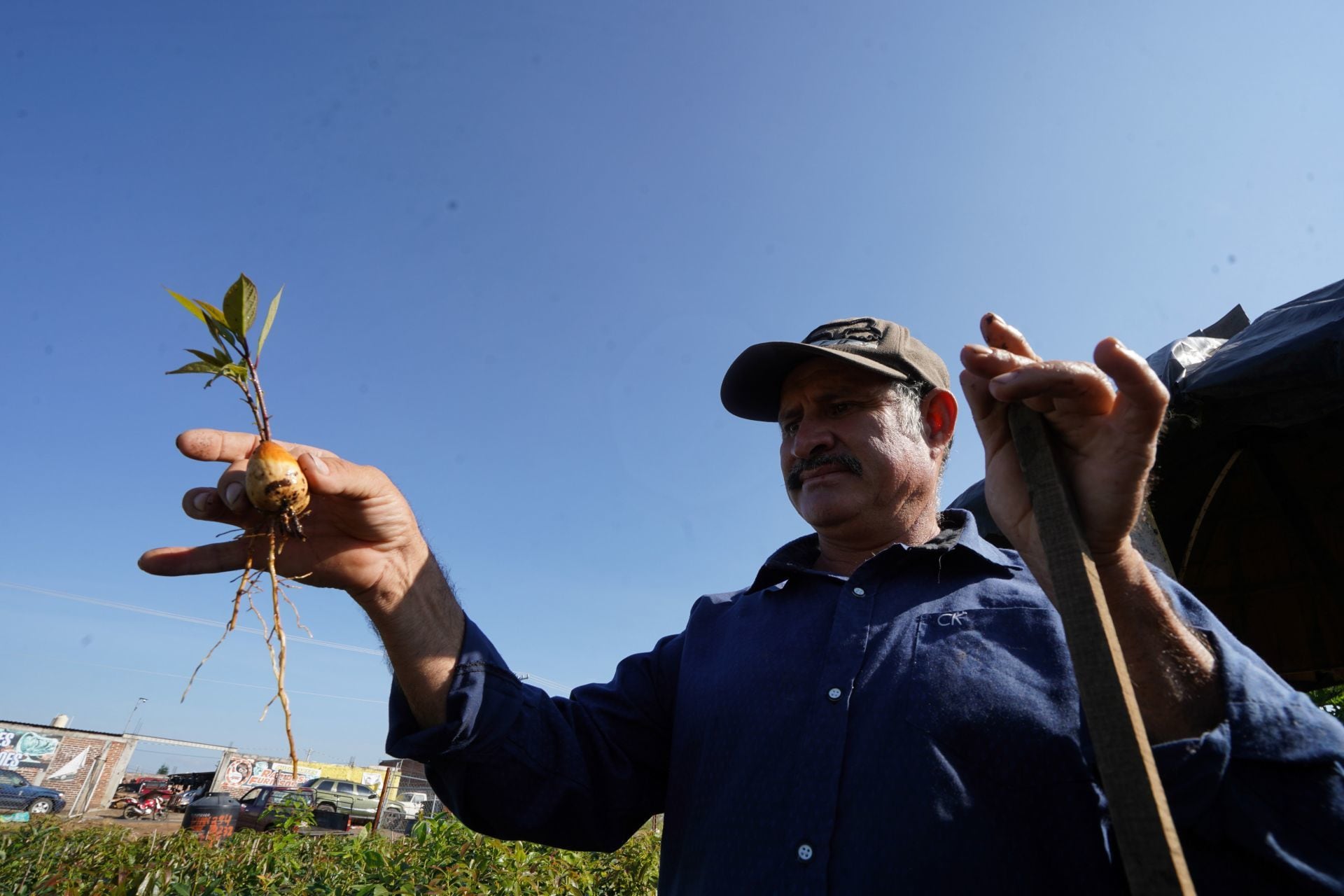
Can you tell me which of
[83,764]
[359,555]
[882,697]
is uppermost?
[359,555]

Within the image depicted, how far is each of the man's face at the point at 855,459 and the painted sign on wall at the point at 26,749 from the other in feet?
116

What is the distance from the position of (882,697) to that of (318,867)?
344 centimetres

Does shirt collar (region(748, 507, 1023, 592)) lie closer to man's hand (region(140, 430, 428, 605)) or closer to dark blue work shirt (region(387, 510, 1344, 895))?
dark blue work shirt (region(387, 510, 1344, 895))

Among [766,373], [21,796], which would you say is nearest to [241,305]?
[766,373]

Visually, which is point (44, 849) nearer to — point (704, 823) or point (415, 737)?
point (415, 737)

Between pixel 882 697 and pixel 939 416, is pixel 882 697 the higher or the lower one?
the lower one

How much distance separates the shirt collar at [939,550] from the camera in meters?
1.61

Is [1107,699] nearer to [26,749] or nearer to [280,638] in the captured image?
[280,638]

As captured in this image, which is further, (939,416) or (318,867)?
(318,867)

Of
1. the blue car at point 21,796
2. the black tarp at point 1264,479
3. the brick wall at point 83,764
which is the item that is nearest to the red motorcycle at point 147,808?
the blue car at point 21,796

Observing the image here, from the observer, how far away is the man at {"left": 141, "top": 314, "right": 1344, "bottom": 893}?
1001mm

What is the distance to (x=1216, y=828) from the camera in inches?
40.5

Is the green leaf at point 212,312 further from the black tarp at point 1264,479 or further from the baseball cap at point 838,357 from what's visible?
the black tarp at point 1264,479

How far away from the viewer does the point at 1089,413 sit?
3.24 ft
